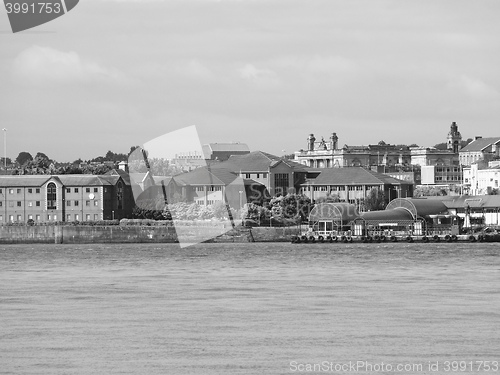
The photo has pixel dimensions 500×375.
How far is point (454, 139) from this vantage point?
174 meters

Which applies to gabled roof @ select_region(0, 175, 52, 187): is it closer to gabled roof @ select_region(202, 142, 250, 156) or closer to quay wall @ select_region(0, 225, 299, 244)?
quay wall @ select_region(0, 225, 299, 244)

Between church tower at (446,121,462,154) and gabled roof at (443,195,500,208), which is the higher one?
church tower at (446,121,462,154)

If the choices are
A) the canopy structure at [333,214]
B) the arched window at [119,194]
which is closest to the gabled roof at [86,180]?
the arched window at [119,194]

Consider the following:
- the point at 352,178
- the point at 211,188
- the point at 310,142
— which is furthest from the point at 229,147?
the point at 211,188

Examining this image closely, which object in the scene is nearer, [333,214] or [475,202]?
[333,214]

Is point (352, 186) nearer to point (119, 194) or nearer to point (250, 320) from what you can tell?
point (119, 194)

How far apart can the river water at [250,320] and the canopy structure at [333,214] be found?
37.8m

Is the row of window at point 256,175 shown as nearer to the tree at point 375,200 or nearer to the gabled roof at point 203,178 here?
the gabled roof at point 203,178

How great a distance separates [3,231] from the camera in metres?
83.4

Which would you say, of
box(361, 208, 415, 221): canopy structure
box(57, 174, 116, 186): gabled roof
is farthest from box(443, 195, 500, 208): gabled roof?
box(57, 174, 116, 186): gabled roof

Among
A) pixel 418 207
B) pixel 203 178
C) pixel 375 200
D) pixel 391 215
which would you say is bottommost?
pixel 391 215

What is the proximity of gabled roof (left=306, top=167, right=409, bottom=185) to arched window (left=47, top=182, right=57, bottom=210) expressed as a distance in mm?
30075

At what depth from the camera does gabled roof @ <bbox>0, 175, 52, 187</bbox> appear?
300ft

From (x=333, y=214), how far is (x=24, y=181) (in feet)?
82.7
